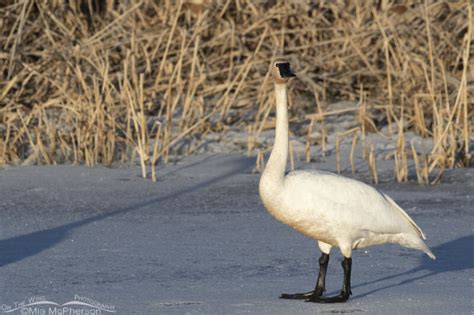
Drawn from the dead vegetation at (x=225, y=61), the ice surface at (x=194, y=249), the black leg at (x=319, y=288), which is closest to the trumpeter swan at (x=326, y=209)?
the black leg at (x=319, y=288)

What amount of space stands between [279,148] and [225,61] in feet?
18.8

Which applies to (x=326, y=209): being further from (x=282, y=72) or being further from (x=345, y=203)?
(x=282, y=72)

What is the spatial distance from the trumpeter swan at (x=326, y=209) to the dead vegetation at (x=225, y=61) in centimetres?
369

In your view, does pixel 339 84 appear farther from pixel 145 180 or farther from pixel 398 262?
pixel 398 262

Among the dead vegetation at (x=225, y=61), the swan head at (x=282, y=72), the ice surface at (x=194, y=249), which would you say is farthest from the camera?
the dead vegetation at (x=225, y=61)

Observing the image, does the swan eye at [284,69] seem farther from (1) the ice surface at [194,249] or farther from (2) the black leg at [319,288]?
(1) the ice surface at [194,249]

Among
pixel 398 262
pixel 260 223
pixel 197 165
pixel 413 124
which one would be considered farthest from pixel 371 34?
pixel 398 262

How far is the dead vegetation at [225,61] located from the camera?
9016mm

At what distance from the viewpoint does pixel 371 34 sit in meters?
10.1

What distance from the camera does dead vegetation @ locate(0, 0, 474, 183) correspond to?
29.6 feet

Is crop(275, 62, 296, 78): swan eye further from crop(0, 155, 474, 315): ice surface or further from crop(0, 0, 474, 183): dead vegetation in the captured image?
crop(0, 0, 474, 183): dead vegetation

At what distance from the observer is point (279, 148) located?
4.74 meters

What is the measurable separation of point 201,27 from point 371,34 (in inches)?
61.6

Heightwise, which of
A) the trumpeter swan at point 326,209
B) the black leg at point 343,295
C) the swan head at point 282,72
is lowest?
the black leg at point 343,295
